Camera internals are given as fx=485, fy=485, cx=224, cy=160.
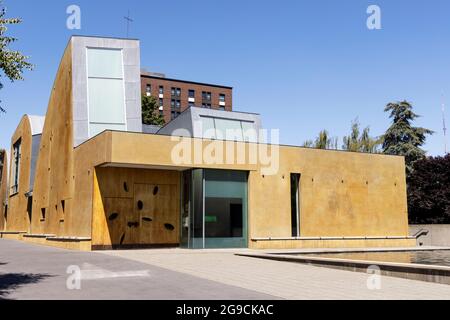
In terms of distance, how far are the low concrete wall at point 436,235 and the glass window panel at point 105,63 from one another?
75.8 feet

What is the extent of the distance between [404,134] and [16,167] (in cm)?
4019

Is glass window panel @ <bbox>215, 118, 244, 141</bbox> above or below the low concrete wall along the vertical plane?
above

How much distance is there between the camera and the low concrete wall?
3269cm

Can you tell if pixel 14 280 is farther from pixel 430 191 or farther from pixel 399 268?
pixel 430 191

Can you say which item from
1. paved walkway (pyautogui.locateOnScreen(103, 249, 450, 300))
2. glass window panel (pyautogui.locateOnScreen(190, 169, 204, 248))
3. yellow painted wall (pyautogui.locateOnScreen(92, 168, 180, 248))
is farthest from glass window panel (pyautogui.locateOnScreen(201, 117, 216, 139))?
paved walkway (pyautogui.locateOnScreen(103, 249, 450, 300))

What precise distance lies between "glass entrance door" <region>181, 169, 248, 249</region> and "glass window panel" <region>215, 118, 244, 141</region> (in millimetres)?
4928

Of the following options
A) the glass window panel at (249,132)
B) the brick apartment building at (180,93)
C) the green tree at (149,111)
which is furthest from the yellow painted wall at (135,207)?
the brick apartment building at (180,93)

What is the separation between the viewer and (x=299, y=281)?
10.7 metres

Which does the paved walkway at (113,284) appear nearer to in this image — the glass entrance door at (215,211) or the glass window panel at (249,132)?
the glass entrance door at (215,211)

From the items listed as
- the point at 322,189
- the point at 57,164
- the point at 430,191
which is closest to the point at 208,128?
the point at 322,189

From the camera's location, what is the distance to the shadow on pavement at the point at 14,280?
9.06 m

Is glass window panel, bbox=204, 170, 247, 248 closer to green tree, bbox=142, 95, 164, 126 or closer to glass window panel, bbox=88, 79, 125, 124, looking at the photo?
glass window panel, bbox=88, 79, 125, 124
